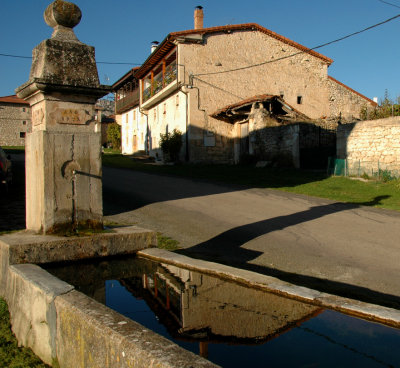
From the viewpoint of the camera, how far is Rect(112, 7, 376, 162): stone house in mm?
24875

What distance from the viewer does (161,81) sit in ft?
98.5

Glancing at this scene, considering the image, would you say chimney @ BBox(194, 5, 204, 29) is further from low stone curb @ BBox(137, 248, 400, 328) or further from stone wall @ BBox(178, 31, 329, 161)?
low stone curb @ BBox(137, 248, 400, 328)

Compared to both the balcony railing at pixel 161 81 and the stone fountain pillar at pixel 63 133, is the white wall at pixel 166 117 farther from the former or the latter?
the stone fountain pillar at pixel 63 133

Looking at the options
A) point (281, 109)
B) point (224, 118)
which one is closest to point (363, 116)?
point (281, 109)

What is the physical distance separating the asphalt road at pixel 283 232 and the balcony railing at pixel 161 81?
1473cm

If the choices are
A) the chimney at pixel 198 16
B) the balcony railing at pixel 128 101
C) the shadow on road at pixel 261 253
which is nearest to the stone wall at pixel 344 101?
the chimney at pixel 198 16

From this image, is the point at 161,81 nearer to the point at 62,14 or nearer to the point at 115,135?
the point at 115,135

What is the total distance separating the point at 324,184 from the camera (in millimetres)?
14930

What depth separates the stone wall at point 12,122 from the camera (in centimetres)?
5712

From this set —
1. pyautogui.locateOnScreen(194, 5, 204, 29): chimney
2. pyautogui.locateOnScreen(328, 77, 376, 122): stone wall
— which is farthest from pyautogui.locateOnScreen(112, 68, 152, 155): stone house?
Result: pyautogui.locateOnScreen(328, 77, 376, 122): stone wall

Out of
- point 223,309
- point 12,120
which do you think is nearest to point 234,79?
point 223,309

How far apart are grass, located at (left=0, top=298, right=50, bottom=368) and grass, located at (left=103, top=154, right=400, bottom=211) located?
31.2ft

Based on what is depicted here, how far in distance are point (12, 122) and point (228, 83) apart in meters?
42.3

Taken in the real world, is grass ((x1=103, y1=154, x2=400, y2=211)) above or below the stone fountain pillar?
below
